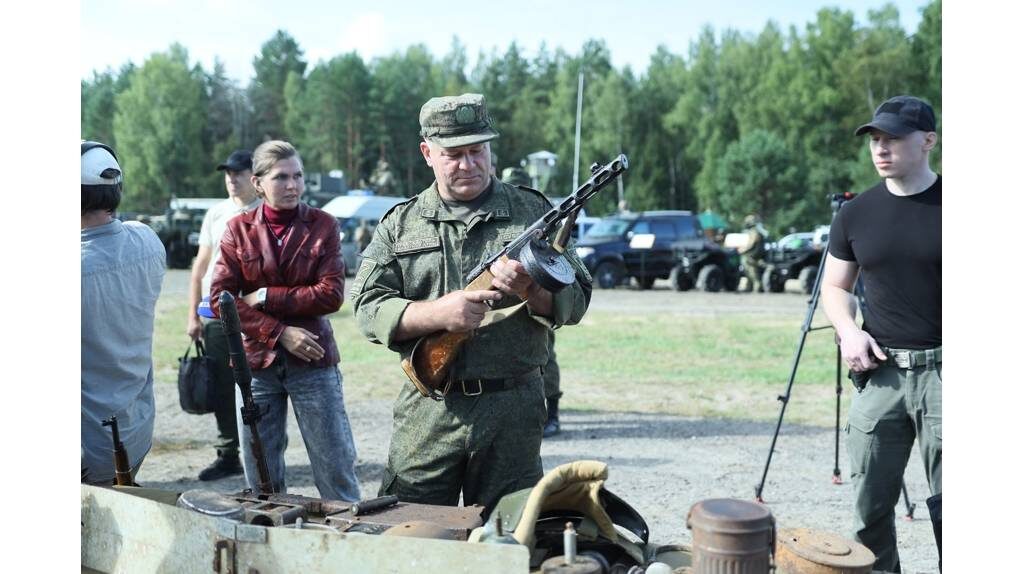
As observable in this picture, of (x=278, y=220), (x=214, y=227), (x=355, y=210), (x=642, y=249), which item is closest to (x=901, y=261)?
(x=278, y=220)

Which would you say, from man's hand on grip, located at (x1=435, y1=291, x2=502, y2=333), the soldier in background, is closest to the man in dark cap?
man's hand on grip, located at (x1=435, y1=291, x2=502, y2=333)

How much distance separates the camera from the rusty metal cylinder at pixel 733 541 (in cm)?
200

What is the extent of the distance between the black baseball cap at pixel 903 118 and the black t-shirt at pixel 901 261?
0.23 metres

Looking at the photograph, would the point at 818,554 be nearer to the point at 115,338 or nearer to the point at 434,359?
the point at 434,359

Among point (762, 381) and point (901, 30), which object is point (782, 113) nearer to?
point (901, 30)

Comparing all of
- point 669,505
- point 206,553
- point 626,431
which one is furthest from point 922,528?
point 206,553

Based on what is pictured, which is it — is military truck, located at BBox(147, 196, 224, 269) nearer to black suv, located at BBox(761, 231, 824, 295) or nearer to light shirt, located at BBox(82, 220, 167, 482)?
black suv, located at BBox(761, 231, 824, 295)

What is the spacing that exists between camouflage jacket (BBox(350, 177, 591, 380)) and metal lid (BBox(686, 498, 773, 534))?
1.24 metres

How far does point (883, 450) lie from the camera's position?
12.6 feet

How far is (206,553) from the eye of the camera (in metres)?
2.45

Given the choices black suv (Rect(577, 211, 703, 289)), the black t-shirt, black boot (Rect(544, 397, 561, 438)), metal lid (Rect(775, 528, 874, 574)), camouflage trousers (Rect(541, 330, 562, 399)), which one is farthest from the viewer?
Answer: black suv (Rect(577, 211, 703, 289))

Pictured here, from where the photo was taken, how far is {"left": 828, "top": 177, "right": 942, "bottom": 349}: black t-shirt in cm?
364

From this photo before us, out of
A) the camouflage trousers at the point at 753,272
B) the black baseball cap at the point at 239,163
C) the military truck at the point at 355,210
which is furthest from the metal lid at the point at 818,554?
the military truck at the point at 355,210
